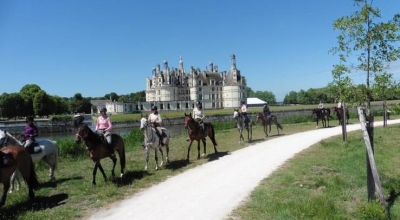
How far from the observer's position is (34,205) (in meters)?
7.77

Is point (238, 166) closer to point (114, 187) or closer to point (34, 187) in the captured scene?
point (114, 187)

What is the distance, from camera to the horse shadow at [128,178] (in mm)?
9720

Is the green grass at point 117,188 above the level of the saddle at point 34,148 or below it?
below

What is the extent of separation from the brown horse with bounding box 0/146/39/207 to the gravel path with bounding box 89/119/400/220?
2.45m

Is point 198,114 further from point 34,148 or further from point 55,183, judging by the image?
point 34,148

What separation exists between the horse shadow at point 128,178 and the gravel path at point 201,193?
3.54 ft

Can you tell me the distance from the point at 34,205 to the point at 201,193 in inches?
161

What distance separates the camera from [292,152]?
14375 millimetres

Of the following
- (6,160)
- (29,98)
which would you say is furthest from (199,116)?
(29,98)

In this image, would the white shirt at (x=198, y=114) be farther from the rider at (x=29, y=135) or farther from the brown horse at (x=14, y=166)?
the brown horse at (x=14, y=166)

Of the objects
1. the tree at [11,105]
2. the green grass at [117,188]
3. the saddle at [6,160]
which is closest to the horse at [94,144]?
the green grass at [117,188]

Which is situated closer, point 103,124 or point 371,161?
point 371,161

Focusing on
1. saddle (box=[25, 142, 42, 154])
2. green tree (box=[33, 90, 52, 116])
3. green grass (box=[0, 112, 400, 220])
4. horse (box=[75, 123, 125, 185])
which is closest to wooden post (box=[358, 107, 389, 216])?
green grass (box=[0, 112, 400, 220])

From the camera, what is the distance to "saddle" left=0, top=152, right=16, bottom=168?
737 cm
